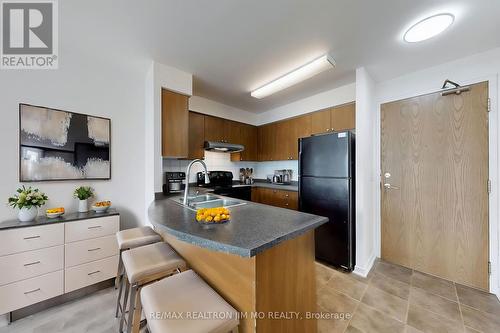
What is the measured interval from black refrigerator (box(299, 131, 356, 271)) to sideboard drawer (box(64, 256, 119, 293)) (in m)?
2.41

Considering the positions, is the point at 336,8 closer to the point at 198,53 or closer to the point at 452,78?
the point at 198,53

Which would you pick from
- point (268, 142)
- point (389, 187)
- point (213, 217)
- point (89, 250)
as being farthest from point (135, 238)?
point (389, 187)

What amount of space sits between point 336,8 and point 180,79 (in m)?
1.81

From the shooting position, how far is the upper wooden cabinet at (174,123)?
2.26m

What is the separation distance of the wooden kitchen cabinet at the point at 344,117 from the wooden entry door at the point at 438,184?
1.30 feet

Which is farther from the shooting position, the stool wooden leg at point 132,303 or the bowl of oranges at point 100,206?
→ the bowl of oranges at point 100,206

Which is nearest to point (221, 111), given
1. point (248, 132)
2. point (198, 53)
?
point (248, 132)

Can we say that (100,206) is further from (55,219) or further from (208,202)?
(208,202)

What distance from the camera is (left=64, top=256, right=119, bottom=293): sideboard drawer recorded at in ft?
5.75

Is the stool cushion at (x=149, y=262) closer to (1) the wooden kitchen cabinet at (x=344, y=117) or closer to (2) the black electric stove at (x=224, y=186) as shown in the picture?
(2) the black electric stove at (x=224, y=186)

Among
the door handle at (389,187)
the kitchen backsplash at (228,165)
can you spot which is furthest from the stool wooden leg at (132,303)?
the door handle at (389,187)

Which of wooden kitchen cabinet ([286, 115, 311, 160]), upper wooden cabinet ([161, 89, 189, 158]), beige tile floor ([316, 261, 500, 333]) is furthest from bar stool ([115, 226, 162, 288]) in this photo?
wooden kitchen cabinet ([286, 115, 311, 160])

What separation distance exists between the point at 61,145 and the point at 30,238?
0.94 meters

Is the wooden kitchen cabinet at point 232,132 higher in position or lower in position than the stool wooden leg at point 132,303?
higher
